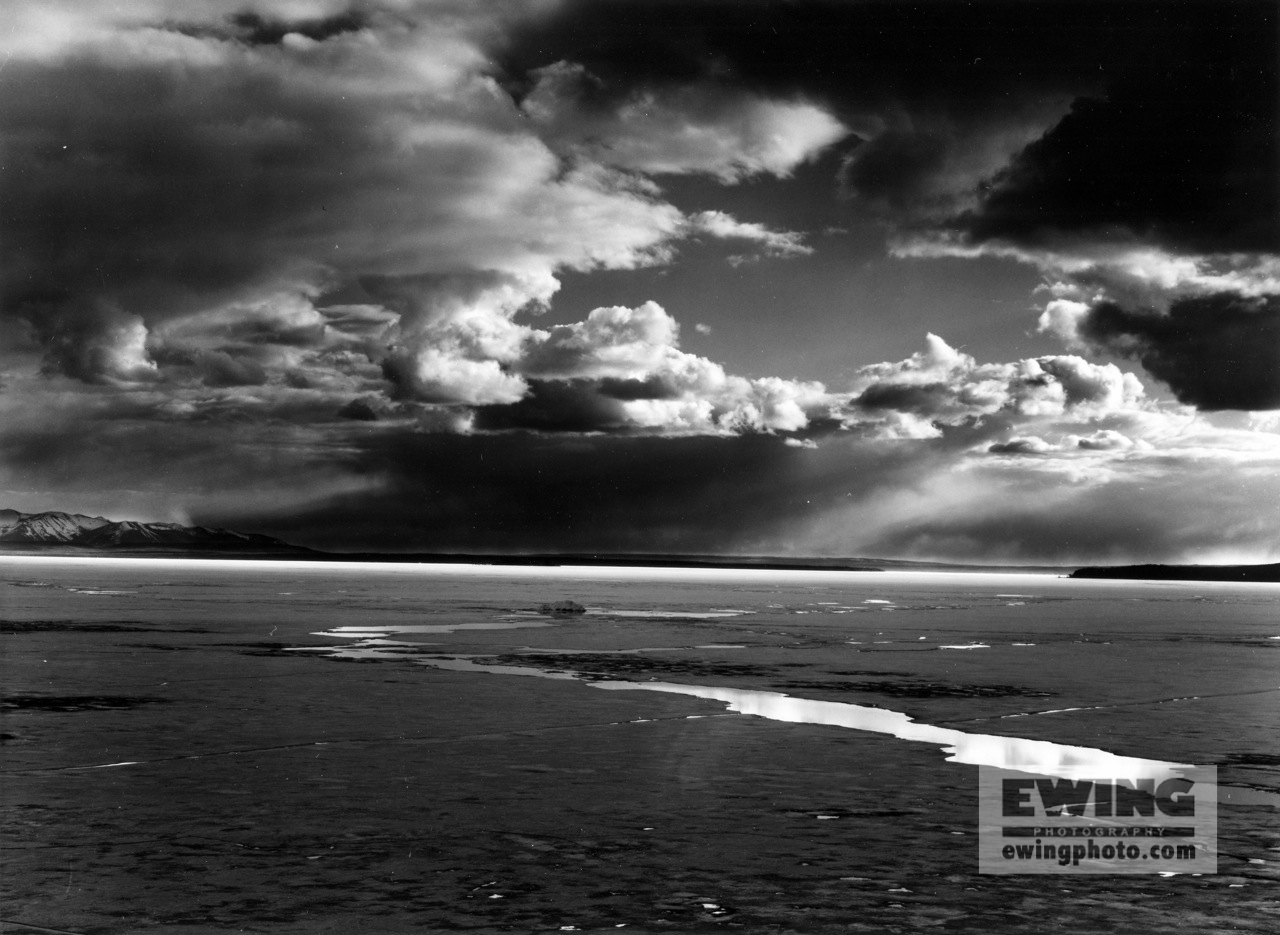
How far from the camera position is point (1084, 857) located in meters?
9.53

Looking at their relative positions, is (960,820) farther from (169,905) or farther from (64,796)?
(64,796)

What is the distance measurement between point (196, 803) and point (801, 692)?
12987mm

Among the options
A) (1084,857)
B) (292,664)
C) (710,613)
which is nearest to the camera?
(1084,857)

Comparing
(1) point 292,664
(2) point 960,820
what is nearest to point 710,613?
(1) point 292,664

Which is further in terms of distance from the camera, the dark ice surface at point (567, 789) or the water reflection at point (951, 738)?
the water reflection at point (951, 738)

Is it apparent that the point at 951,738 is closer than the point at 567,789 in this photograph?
No

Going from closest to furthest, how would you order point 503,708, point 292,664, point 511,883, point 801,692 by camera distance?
point 511,883, point 503,708, point 801,692, point 292,664

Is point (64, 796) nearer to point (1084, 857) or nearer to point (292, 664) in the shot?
A: point (1084, 857)

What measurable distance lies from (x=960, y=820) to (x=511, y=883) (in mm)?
4327

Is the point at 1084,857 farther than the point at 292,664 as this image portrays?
No

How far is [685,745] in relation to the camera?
15359 millimetres

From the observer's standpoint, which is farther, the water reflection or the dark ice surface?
the water reflection

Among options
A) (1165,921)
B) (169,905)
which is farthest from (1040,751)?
(169,905)

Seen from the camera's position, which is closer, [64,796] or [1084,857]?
[1084,857]
